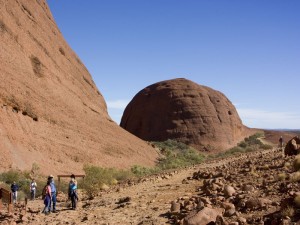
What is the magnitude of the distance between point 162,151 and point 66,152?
15423mm

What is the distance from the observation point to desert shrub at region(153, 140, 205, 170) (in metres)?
33.2

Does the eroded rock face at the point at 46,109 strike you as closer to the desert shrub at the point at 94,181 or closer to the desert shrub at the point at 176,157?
the desert shrub at the point at 176,157

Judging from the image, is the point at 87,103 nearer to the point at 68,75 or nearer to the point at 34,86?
the point at 68,75

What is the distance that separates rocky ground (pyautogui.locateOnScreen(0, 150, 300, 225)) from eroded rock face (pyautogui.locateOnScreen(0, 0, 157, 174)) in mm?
9621

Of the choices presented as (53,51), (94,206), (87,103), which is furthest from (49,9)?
(94,206)

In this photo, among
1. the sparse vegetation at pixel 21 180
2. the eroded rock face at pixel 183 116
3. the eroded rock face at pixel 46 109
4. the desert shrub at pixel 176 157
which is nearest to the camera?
the sparse vegetation at pixel 21 180

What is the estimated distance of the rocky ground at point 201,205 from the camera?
748 centimetres

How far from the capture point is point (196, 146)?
52.4 metres

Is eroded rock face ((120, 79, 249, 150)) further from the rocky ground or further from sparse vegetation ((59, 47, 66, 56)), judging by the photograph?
the rocky ground

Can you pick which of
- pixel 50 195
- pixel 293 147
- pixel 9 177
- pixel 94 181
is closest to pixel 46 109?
pixel 9 177

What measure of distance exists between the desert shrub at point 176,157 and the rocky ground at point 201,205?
58.1ft

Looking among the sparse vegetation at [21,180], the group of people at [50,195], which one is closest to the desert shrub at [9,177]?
the sparse vegetation at [21,180]

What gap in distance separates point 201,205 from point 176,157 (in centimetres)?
2991

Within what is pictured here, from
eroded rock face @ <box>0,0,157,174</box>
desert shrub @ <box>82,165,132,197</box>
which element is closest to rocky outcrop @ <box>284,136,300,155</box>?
desert shrub @ <box>82,165,132,197</box>
